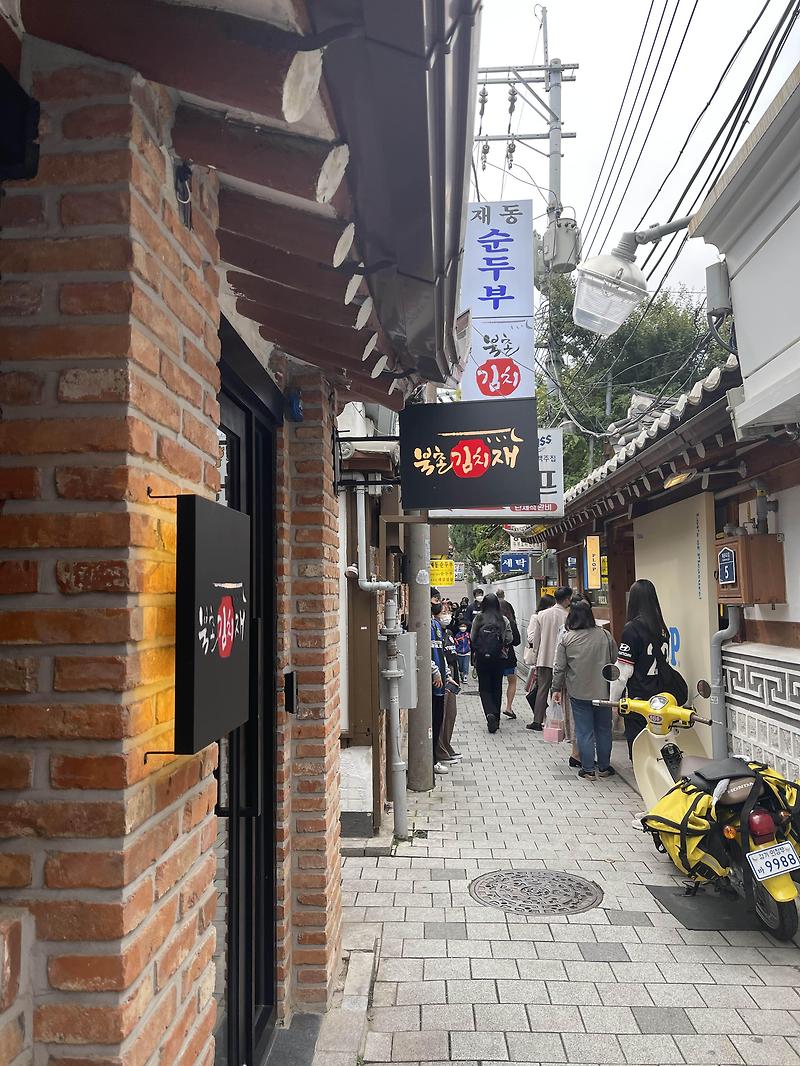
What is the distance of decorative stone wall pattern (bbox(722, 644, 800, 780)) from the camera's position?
4.79 meters

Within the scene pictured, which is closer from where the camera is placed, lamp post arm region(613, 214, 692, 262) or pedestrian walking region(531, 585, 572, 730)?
lamp post arm region(613, 214, 692, 262)

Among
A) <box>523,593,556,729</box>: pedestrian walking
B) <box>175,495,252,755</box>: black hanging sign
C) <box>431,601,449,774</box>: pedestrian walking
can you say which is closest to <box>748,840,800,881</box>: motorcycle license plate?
<box>175,495,252,755</box>: black hanging sign

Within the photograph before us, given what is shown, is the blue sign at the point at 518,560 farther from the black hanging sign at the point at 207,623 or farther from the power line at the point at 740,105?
the black hanging sign at the point at 207,623

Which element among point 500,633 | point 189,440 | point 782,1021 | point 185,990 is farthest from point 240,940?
point 500,633

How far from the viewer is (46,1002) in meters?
1.34

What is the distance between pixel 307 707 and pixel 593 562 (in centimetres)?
776


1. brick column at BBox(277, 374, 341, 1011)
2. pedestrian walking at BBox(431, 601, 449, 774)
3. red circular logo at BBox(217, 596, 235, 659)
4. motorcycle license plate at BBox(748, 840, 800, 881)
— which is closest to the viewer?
red circular logo at BBox(217, 596, 235, 659)

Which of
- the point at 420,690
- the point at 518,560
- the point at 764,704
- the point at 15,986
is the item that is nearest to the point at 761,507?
the point at 764,704

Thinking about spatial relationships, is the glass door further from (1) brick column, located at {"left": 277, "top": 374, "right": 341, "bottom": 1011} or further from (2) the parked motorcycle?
(2) the parked motorcycle

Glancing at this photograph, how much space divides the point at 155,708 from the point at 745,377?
404 cm

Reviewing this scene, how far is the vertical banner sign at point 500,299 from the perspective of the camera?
281 inches

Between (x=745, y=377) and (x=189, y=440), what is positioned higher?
(x=745, y=377)

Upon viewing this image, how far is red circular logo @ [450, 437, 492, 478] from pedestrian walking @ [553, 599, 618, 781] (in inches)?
167

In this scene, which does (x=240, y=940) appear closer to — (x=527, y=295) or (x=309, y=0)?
(x=309, y=0)
